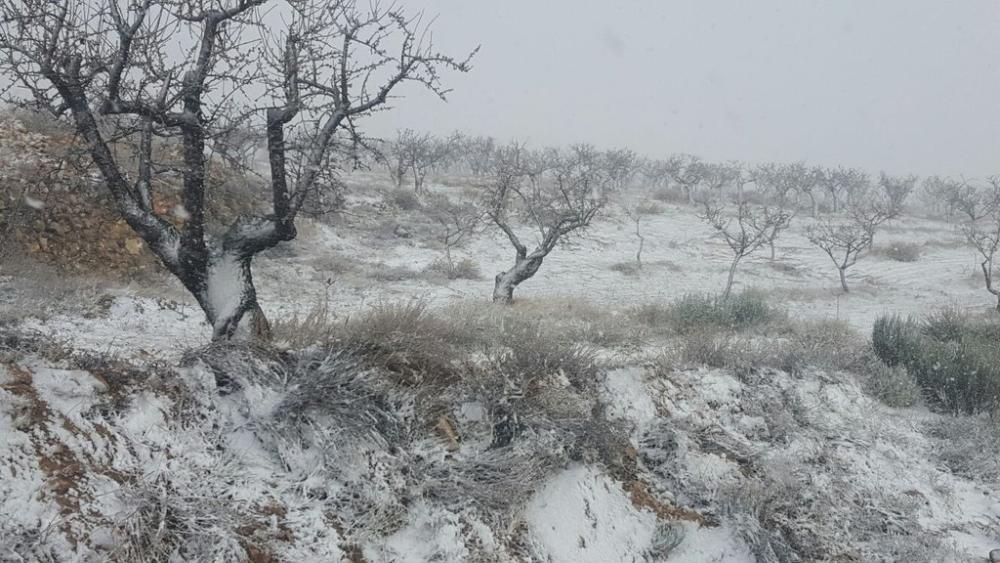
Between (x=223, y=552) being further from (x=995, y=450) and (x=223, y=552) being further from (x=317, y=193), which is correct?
(x=995, y=450)

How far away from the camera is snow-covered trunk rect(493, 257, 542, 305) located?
11219 mm

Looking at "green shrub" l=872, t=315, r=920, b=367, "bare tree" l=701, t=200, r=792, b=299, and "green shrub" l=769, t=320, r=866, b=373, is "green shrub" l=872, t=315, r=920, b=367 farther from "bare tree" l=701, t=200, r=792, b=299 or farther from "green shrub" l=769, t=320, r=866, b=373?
"bare tree" l=701, t=200, r=792, b=299

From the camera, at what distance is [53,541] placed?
298 centimetres

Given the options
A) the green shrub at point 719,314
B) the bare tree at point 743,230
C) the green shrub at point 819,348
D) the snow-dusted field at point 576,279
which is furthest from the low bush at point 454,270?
the green shrub at point 819,348

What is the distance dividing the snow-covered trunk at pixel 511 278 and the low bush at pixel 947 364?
5.93m

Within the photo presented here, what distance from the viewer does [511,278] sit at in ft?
37.7

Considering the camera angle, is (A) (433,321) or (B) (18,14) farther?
(A) (433,321)

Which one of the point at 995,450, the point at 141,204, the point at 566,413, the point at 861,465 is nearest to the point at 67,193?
the point at 141,204

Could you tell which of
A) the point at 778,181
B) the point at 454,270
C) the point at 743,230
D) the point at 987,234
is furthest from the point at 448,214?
the point at 778,181

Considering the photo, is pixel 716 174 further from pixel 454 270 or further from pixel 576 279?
pixel 454 270

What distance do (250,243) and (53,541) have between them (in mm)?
2728

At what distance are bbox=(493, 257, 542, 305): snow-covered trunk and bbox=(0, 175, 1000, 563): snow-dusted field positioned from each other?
4.08 m

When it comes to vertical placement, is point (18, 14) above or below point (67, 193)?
above

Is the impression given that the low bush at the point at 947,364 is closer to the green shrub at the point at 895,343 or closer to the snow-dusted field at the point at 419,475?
the green shrub at the point at 895,343
